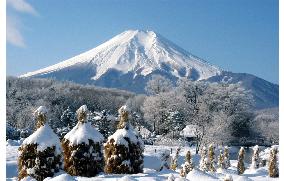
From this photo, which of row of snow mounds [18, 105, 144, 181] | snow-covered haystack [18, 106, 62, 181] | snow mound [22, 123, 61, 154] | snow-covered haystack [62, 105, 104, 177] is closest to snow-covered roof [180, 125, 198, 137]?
row of snow mounds [18, 105, 144, 181]

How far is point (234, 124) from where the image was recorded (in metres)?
48.2

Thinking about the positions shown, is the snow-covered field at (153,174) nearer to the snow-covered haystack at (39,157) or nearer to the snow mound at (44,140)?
the snow-covered haystack at (39,157)

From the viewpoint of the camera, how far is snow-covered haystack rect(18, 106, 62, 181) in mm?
11234

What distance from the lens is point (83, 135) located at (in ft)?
40.4

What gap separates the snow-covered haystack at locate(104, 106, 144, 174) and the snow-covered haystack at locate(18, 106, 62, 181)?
6.27 feet

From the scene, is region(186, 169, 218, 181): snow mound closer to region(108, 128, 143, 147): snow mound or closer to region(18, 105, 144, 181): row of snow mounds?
region(18, 105, 144, 181): row of snow mounds

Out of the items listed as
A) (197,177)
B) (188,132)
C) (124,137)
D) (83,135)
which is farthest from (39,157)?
(188,132)

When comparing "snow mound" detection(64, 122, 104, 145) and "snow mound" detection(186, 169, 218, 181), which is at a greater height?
"snow mound" detection(64, 122, 104, 145)

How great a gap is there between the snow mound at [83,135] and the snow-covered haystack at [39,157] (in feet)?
2.59

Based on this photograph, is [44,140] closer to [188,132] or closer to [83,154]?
[83,154]

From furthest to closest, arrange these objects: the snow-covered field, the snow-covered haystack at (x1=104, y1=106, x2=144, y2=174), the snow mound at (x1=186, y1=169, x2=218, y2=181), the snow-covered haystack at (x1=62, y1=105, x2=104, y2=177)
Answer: the snow-covered haystack at (x1=104, y1=106, x2=144, y2=174) → the snow-covered haystack at (x1=62, y1=105, x2=104, y2=177) → the snow mound at (x1=186, y1=169, x2=218, y2=181) → the snow-covered field
